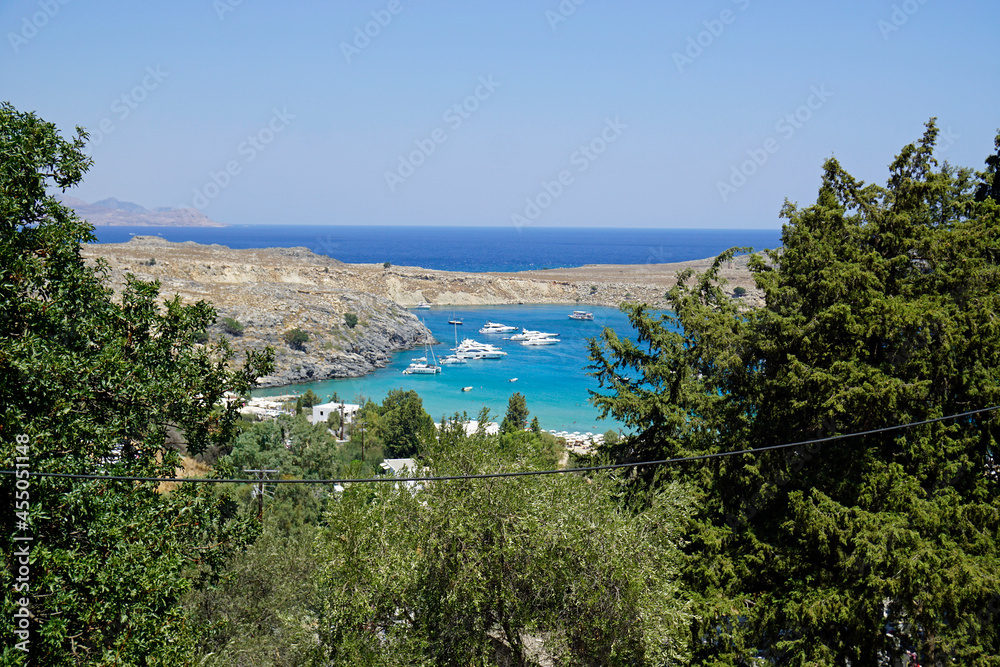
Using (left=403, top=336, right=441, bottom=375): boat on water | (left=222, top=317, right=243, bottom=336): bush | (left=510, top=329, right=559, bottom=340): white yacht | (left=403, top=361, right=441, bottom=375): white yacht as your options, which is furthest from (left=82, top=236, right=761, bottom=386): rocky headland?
(left=510, top=329, right=559, bottom=340): white yacht

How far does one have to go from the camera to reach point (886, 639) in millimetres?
8844

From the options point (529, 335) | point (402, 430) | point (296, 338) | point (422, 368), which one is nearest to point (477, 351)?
point (422, 368)

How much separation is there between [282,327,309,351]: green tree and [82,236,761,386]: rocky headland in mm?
380

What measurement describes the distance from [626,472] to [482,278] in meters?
99.7

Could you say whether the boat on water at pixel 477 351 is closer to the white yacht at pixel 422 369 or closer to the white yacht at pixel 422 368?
the white yacht at pixel 422 368

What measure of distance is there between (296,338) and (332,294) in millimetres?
13103

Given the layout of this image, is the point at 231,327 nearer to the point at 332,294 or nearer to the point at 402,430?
the point at 332,294

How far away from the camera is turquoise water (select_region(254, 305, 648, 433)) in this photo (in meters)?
48.5

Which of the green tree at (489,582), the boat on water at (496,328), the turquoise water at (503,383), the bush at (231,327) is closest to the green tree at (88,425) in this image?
the green tree at (489,582)

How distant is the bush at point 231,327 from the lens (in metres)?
56.9

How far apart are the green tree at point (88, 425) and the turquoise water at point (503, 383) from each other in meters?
29.2

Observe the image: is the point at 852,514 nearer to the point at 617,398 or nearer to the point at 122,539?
the point at 617,398

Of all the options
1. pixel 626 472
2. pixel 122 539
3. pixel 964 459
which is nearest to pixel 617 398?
pixel 626 472

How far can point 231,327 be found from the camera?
5694 centimetres
